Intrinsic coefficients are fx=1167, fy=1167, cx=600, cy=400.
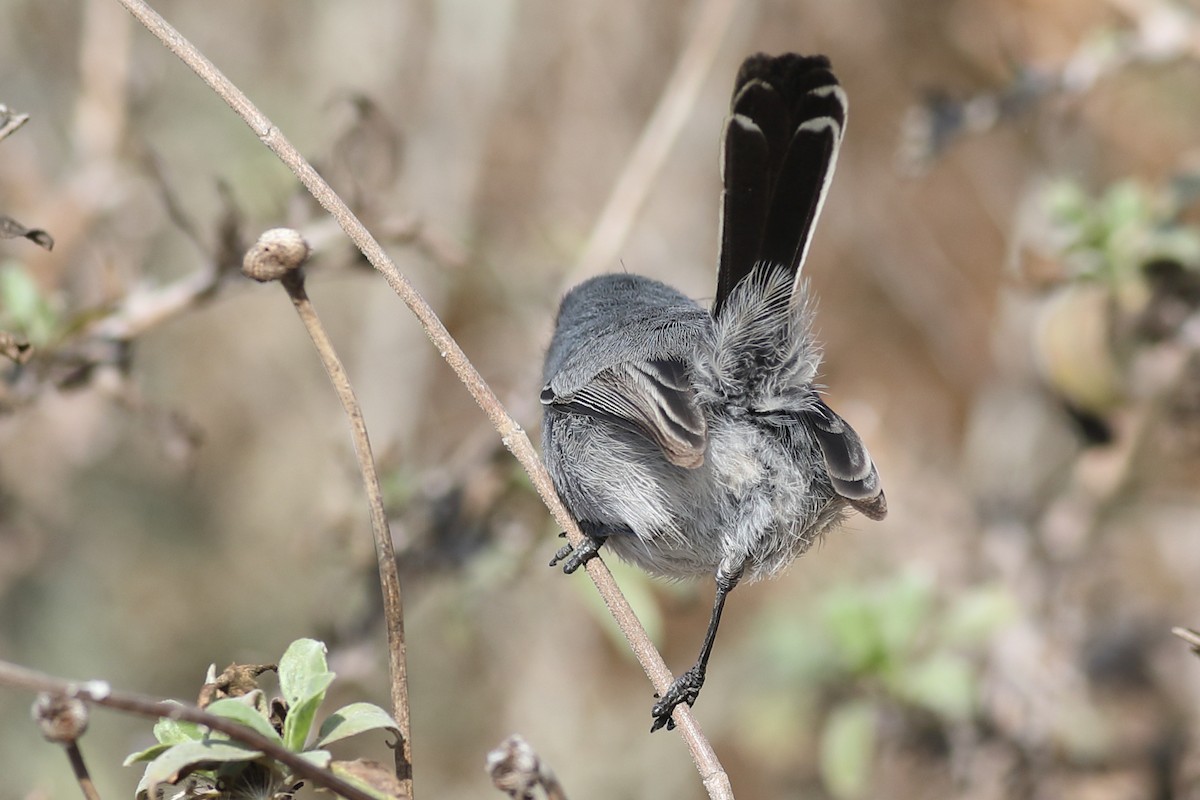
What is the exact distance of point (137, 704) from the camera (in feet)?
3.96

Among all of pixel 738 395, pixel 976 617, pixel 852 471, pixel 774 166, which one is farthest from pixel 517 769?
pixel 976 617

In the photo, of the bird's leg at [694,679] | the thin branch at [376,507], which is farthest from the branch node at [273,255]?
the bird's leg at [694,679]

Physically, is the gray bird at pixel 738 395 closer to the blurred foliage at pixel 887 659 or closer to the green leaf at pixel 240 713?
the blurred foliage at pixel 887 659

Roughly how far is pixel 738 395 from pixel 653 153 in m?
1.06

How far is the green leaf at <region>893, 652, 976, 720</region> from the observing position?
3.27 m

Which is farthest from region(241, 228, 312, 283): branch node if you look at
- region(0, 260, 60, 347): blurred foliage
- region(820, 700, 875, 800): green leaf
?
region(820, 700, 875, 800): green leaf

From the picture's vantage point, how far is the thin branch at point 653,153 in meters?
3.37

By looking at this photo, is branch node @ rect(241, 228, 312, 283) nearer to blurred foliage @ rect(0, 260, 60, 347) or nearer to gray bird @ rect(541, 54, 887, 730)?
gray bird @ rect(541, 54, 887, 730)

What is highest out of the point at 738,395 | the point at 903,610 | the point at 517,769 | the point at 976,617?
the point at 738,395

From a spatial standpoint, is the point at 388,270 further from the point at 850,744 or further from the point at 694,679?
the point at 850,744

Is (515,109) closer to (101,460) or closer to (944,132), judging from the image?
(101,460)

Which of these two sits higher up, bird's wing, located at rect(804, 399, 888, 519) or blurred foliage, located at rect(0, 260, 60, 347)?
blurred foliage, located at rect(0, 260, 60, 347)

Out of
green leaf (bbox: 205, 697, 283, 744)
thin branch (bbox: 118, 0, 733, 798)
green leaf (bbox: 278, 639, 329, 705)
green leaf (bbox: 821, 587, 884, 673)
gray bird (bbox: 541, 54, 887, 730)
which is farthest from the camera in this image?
green leaf (bbox: 821, 587, 884, 673)

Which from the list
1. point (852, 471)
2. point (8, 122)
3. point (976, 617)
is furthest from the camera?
point (976, 617)
